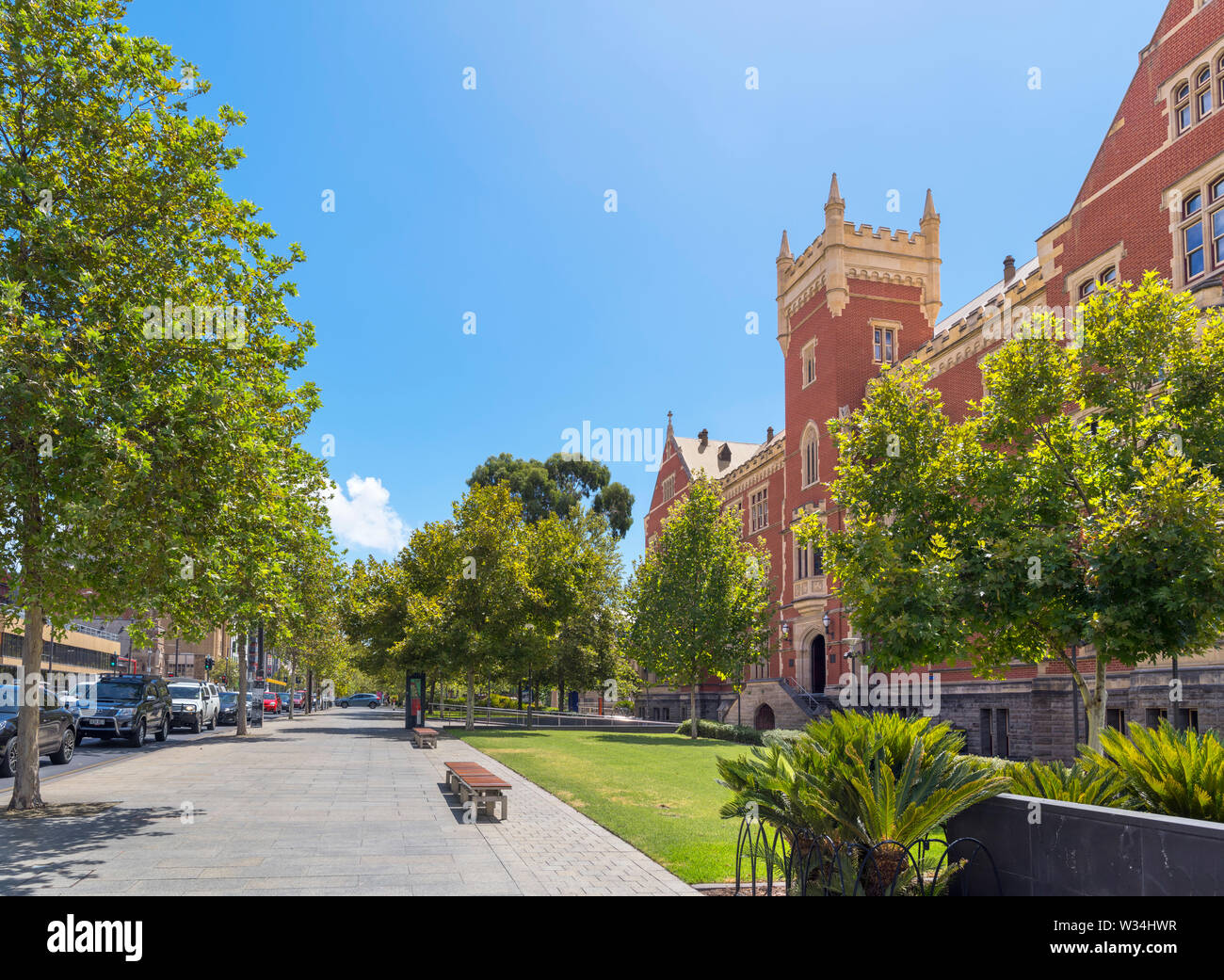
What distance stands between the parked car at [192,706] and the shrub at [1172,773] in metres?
33.0

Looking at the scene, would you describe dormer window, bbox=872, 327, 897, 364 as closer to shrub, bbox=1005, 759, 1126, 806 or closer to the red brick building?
the red brick building

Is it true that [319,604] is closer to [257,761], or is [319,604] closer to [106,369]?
[257,761]

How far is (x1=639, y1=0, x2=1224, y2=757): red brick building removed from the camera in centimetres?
2245

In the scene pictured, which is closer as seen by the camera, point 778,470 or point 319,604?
point 319,604

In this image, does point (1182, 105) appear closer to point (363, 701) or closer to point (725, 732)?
point (725, 732)

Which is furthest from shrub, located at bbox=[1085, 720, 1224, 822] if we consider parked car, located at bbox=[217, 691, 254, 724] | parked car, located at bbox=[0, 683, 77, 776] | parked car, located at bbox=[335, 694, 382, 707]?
parked car, located at bbox=[335, 694, 382, 707]

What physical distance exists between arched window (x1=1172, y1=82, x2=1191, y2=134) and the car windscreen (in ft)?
105

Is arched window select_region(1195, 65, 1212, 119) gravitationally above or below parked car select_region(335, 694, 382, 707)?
above

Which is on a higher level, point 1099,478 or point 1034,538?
point 1099,478

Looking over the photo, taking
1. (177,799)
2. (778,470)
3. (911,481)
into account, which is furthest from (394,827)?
(778,470)

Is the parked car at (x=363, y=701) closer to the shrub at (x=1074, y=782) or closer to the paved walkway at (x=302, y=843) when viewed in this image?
the paved walkway at (x=302, y=843)
